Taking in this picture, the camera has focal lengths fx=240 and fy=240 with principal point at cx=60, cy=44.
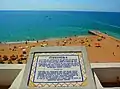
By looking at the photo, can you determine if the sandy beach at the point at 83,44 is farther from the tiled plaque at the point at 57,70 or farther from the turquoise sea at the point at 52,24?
the tiled plaque at the point at 57,70

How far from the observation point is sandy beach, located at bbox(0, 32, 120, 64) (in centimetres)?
373

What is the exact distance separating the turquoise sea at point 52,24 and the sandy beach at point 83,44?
11cm

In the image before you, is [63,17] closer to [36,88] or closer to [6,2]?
[6,2]

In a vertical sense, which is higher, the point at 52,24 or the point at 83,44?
the point at 52,24

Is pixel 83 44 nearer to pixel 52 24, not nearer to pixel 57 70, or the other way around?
pixel 52 24

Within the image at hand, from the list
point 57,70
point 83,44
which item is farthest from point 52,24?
point 57,70

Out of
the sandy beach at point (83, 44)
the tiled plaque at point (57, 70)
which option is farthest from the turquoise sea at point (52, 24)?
the tiled plaque at point (57, 70)

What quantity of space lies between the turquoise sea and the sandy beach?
0.38ft

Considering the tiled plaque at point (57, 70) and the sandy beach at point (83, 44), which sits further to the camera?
the sandy beach at point (83, 44)

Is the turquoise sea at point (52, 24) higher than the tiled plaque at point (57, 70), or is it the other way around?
the tiled plaque at point (57, 70)

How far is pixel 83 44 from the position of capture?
3.79 meters

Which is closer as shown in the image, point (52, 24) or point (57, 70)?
point (57, 70)

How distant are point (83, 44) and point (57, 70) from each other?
2574 mm

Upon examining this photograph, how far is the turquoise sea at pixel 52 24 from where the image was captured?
3715 millimetres
